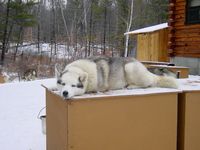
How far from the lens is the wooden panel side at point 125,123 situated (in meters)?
3.17

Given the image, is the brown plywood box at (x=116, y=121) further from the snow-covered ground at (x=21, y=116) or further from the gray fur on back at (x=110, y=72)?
the snow-covered ground at (x=21, y=116)

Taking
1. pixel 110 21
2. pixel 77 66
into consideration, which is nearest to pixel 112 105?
pixel 77 66

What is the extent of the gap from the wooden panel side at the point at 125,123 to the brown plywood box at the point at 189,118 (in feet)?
0.34

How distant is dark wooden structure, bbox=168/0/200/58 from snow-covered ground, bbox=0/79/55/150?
18.2 ft

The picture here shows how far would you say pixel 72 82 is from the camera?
3242 mm

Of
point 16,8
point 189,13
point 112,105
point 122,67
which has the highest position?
point 16,8

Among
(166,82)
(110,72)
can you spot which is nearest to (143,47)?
(166,82)

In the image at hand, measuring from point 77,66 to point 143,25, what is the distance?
1108 inches

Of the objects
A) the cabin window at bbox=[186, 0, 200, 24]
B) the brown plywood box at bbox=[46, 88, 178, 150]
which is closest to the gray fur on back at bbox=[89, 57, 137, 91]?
the brown plywood box at bbox=[46, 88, 178, 150]

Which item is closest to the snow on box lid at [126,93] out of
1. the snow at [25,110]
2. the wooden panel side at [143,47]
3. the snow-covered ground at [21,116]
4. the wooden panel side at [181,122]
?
the snow at [25,110]

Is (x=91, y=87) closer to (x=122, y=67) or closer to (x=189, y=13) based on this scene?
(x=122, y=67)

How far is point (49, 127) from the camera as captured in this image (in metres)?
4.00

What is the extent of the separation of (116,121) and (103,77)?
0.57 metres

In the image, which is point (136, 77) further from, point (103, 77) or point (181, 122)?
point (181, 122)
